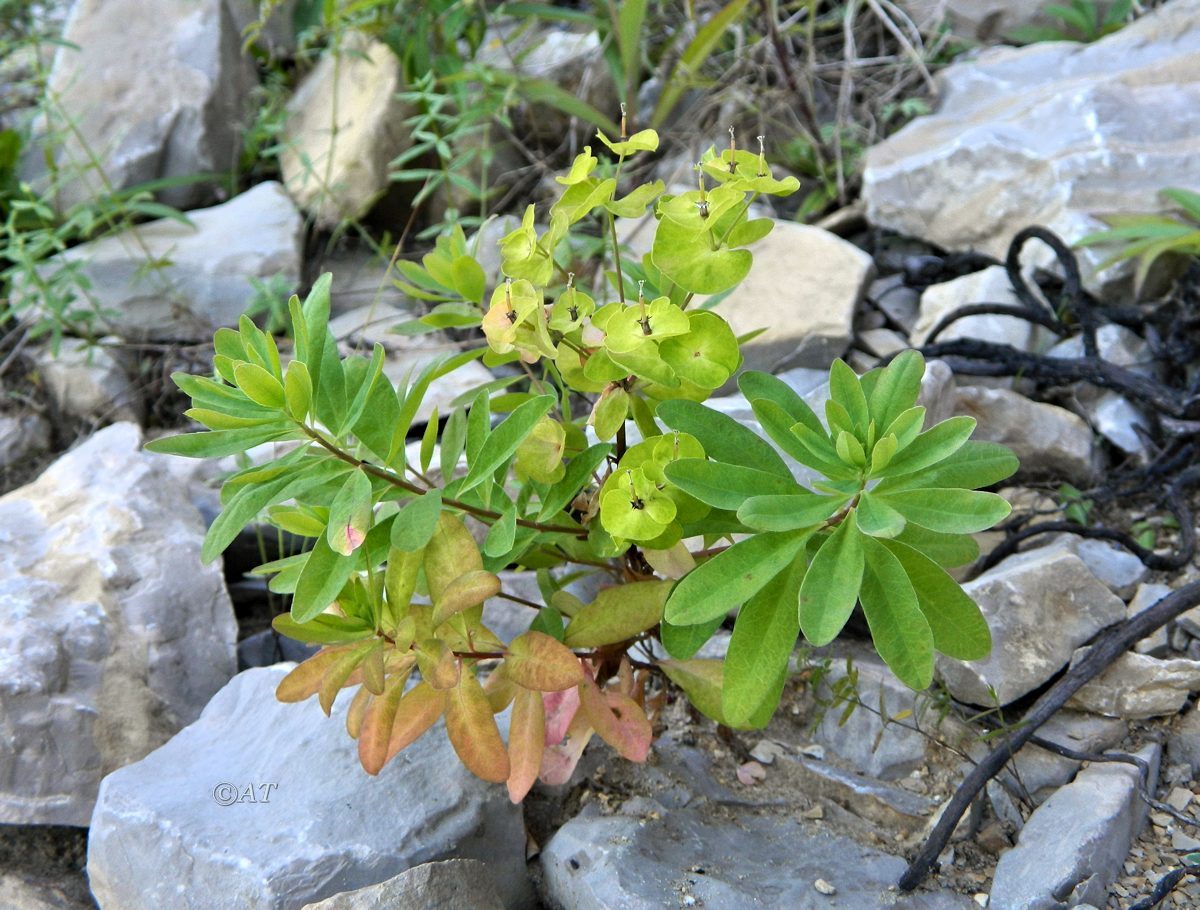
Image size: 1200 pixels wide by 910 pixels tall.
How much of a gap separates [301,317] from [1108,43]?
2838 millimetres

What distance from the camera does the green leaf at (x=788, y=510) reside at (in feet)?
4.07

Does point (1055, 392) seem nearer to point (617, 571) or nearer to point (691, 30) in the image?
point (617, 571)

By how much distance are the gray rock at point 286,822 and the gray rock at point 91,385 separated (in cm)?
155

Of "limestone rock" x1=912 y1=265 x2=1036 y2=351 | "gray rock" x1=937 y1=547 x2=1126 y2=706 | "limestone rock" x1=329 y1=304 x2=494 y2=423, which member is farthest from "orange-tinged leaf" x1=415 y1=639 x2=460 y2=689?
"limestone rock" x1=912 y1=265 x2=1036 y2=351

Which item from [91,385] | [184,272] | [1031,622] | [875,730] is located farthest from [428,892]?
[184,272]

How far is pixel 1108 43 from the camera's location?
3.28 m

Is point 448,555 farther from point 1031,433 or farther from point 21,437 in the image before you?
point 21,437

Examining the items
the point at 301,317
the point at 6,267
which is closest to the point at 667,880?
the point at 301,317

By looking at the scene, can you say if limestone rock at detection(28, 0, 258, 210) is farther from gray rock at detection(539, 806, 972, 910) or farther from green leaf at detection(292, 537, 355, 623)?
gray rock at detection(539, 806, 972, 910)

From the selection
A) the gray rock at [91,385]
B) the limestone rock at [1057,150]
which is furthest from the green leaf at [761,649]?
the gray rock at [91,385]

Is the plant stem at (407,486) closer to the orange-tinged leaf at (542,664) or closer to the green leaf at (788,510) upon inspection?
the orange-tinged leaf at (542,664)

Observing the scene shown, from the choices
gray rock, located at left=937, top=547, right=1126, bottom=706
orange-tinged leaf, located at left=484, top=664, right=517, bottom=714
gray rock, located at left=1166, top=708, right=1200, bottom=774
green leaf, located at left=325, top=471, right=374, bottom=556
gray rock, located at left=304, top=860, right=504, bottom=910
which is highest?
green leaf, located at left=325, top=471, right=374, bottom=556

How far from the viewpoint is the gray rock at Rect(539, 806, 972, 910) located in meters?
1.47

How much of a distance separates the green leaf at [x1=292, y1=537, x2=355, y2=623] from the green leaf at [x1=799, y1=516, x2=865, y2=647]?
1.78 feet
